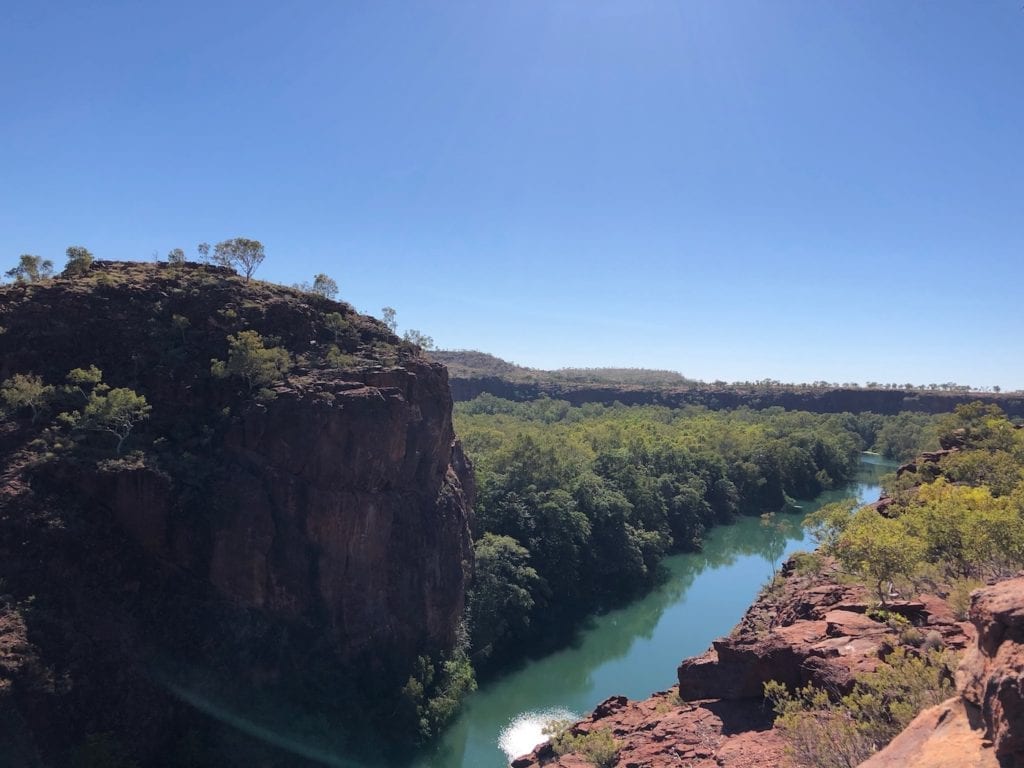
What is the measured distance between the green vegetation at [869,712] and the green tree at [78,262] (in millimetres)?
35195

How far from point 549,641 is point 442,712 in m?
11.9

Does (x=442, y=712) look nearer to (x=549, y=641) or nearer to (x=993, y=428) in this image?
(x=549, y=641)

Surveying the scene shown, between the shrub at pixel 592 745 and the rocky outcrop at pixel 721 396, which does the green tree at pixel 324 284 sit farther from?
the rocky outcrop at pixel 721 396

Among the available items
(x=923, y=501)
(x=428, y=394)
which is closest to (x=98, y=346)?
(x=428, y=394)

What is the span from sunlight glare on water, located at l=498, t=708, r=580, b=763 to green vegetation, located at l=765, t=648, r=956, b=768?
54.9 feet

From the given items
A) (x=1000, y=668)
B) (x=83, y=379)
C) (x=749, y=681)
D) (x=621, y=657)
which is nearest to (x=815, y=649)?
(x=749, y=681)

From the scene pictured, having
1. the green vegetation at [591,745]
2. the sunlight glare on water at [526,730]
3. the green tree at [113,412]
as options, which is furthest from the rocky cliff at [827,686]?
the green tree at [113,412]

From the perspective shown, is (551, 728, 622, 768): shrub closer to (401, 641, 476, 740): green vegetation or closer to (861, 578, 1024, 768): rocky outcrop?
(861, 578, 1024, 768): rocky outcrop

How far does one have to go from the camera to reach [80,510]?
2220 cm

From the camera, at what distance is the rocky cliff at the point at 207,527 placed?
19984 mm

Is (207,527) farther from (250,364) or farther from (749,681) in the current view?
(749,681)

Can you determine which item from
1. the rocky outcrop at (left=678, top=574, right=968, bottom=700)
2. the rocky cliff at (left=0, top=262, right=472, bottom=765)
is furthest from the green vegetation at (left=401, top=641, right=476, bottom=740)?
the rocky outcrop at (left=678, top=574, right=968, bottom=700)

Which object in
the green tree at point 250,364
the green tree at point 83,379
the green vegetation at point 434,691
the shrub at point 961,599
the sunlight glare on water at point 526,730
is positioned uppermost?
the green tree at point 250,364

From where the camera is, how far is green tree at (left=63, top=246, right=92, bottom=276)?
30.3m
